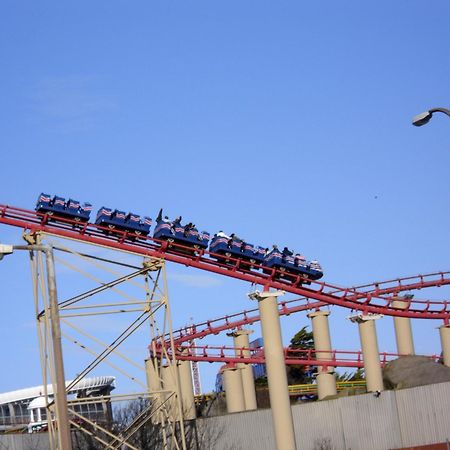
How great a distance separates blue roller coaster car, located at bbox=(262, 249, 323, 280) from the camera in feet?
155

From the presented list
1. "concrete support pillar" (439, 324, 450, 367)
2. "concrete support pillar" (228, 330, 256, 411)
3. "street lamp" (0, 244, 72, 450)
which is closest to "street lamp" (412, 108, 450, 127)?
"street lamp" (0, 244, 72, 450)

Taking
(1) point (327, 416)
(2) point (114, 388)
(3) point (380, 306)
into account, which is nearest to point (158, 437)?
(1) point (327, 416)

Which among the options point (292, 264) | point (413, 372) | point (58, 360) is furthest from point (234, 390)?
point (58, 360)

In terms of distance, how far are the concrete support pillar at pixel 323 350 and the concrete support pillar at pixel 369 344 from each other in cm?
970

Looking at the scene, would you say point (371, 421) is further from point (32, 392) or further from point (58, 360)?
point (32, 392)

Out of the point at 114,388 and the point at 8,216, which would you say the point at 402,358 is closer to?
the point at 8,216

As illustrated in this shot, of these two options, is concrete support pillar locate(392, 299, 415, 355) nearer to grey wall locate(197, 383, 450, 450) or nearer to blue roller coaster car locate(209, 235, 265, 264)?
grey wall locate(197, 383, 450, 450)

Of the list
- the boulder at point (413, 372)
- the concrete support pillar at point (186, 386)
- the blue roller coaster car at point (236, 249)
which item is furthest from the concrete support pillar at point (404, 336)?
the blue roller coaster car at point (236, 249)

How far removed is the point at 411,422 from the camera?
48344 millimetres

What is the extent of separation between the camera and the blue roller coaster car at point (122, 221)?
4669 cm

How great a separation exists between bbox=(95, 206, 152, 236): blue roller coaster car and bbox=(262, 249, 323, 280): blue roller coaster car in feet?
19.3

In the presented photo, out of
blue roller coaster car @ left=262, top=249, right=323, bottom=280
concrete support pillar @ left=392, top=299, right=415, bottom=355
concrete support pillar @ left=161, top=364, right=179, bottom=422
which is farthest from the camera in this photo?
concrete support pillar @ left=392, top=299, right=415, bottom=355

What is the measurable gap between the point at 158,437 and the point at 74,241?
14222 mm

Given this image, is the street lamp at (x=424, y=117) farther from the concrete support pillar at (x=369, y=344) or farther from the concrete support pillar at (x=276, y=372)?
the concrete support pillar at (x=369, y=344)
